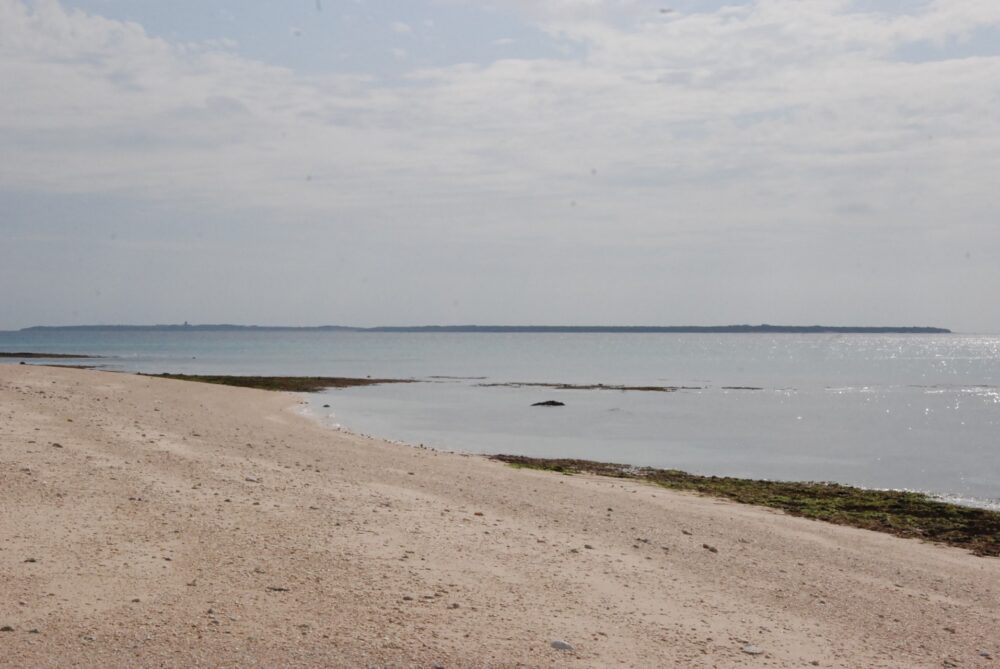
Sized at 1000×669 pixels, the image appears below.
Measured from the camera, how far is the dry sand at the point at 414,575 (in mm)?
8164

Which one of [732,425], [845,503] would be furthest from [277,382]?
[845,503]

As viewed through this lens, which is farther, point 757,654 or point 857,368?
point 857,368

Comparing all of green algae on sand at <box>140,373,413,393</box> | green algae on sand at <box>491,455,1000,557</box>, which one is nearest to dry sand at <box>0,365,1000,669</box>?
green algae on sand at <box>491,455,1000,557</box>

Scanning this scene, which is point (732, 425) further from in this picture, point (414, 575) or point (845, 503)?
point (414, 575)

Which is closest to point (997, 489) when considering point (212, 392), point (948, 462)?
point (948, 462)

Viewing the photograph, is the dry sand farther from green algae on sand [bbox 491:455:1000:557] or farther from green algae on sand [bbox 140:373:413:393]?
green algae on sand [bbox 140:373:413:393]

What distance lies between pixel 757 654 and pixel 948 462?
26.8 meters

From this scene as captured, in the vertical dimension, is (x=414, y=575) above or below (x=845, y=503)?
above

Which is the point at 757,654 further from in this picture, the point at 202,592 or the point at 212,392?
the point at 212,392

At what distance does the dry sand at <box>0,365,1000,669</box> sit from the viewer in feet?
26.8

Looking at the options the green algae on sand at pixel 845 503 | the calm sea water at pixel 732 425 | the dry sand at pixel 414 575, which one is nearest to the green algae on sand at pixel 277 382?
the calm sea water at pixel 732 425

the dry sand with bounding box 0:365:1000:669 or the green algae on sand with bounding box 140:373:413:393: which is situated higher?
the dry sand with bounding box 0:365:1000:669

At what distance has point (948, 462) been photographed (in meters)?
32.1

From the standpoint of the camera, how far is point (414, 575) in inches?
403
